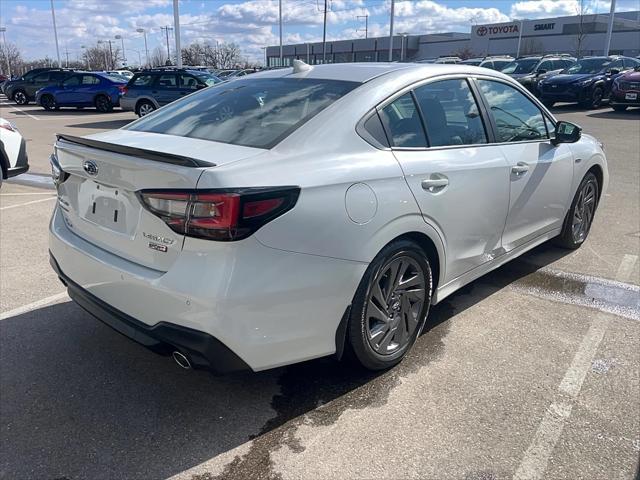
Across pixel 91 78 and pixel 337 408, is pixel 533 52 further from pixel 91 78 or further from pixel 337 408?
pixel 337 408

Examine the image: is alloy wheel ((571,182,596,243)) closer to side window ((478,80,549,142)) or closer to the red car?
side window ((478,80,549,142))

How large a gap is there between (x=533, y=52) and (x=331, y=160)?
7369cm

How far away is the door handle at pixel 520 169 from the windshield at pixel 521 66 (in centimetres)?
2125

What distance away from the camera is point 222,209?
2.28 meters

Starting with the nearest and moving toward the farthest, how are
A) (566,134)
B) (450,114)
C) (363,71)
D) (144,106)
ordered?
(363,71) < (450,114) < (566,134) < (144,106)

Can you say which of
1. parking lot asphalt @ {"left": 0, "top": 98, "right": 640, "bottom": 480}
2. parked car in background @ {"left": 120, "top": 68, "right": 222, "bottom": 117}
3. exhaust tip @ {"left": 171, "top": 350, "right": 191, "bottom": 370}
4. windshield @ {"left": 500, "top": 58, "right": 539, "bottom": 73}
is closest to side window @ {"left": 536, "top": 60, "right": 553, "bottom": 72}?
windshield @ {"left": 500, "top": 58, "right": 539, "bottom": 73}

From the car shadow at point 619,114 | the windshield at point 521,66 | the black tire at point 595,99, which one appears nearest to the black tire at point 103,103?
the windshield at point 521,66

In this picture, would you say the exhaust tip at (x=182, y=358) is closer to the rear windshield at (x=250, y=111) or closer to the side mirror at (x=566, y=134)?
the rear windshield at (x=250, y=111)

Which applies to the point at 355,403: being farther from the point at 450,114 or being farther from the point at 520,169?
the point at 520,169

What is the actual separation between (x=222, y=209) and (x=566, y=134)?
3.23 meters

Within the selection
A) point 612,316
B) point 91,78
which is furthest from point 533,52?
point 612,316

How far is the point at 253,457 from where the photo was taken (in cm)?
253

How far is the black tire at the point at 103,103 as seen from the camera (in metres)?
22.4

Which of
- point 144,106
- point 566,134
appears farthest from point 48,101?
point 566,134
